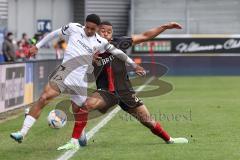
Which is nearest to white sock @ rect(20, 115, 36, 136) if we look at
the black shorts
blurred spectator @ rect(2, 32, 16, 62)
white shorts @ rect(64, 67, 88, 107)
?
white shorts @ rect(64, 67, 88, 107)

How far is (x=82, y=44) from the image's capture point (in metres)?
10.7

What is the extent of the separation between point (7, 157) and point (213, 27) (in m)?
34.5

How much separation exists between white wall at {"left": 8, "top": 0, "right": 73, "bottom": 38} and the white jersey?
32.3 meters

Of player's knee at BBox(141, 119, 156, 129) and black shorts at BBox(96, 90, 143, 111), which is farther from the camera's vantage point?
player's knee at BBox(141, 119, 156, 129)

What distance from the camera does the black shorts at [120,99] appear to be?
35.8ft

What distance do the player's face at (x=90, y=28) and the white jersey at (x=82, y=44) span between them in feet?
0.34

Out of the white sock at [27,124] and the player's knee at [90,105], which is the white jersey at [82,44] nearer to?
the player's knee at [90,105]

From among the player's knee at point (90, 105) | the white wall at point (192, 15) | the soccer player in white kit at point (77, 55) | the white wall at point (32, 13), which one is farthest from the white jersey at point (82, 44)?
the white wall at point (192, 15)

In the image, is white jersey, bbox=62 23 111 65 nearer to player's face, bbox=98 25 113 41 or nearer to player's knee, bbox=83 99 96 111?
player's face, bbox=98 25 113 41

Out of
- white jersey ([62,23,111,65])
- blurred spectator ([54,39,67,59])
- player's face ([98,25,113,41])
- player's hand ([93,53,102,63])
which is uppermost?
player's face ([98,25,113,41])

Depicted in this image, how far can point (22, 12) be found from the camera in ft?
142

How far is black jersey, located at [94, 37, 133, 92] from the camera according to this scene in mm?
10938

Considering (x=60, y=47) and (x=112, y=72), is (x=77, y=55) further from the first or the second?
(x=60, y=47)

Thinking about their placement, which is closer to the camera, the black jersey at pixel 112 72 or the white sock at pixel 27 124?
the white sock at pixel 27 124
